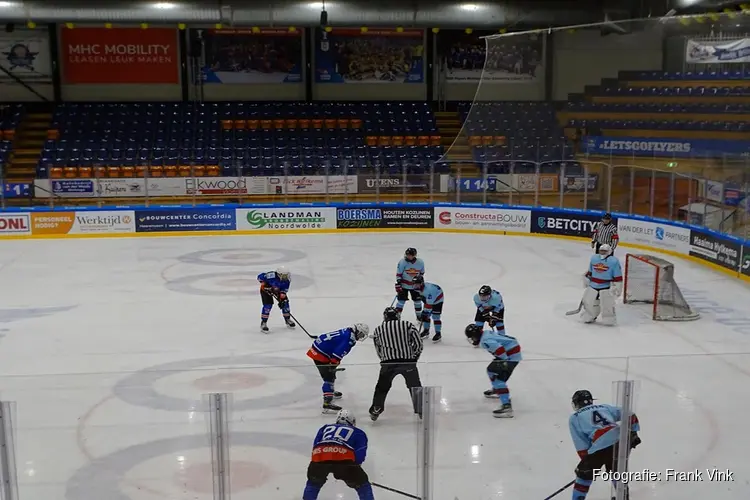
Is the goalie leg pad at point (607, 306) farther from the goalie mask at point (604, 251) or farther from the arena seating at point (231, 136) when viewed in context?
the arena seating at point (231, 136)

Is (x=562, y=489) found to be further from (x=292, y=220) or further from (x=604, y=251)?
(x=292, y=220)

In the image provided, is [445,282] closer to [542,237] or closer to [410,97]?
[542,237]

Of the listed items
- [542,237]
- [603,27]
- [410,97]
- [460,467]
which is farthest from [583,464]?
[410,97]

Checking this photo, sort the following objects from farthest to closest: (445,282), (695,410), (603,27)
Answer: (603,27), (445,282), (695,410)

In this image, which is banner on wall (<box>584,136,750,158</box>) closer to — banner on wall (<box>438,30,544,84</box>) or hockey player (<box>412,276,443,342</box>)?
banner on wall (<box>438,30,544,84</box>)

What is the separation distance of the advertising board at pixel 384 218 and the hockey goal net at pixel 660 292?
877 cm

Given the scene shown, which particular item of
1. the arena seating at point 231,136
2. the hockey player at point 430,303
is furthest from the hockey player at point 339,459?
the arena seating at point 231,136

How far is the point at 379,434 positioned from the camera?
24.5 feet

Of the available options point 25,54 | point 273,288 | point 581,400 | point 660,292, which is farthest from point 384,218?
point 581,400

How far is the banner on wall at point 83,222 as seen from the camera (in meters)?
21.7

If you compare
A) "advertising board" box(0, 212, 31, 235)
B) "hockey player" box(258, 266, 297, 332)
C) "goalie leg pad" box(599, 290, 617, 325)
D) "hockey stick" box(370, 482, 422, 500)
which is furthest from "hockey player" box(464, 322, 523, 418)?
"advertising board" box(0, 212, 31, 235)

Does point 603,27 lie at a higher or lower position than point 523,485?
higher

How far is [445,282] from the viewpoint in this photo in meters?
16.4

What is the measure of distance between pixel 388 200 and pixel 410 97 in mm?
10258
